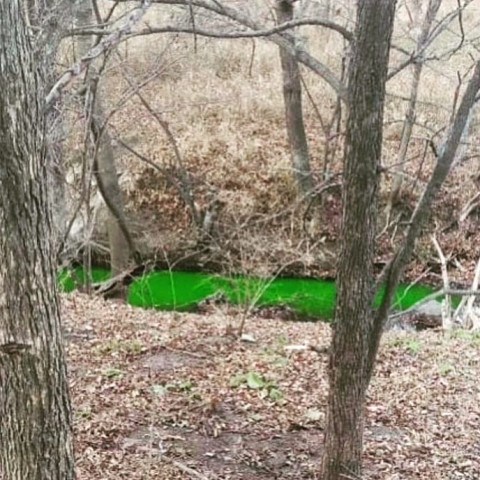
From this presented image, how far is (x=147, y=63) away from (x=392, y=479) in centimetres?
781

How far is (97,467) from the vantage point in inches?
149

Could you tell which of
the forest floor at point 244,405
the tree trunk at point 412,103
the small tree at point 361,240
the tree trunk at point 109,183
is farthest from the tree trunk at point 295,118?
the small tree at point 361,240

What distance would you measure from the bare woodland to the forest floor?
0.18m

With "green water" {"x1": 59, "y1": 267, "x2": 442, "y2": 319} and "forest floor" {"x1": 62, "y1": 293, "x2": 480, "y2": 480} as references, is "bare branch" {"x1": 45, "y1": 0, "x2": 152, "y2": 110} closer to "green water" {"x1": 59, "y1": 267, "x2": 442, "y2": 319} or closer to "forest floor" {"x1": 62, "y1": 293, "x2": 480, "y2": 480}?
"forest floor" {"x1": 62, "y1": 293, "x2": 480, "y2": 480}

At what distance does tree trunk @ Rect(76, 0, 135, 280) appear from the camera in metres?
7.48

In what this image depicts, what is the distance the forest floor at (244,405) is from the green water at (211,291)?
288 centimetres

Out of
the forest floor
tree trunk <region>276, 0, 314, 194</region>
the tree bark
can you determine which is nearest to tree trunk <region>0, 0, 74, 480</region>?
the forest floor

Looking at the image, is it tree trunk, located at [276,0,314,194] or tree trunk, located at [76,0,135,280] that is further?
tree trunk, located at [276,0,314,194]

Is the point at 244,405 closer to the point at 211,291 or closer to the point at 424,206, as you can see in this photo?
the point at 424,206

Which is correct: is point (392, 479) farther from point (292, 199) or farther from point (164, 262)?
point (292, 199)

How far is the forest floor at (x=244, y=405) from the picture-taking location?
13.1 ft

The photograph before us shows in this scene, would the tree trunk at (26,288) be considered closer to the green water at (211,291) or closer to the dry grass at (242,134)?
the green water at (211,291)

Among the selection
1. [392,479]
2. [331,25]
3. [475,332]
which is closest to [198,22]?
[331,25]

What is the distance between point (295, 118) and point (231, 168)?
1.91 meters
